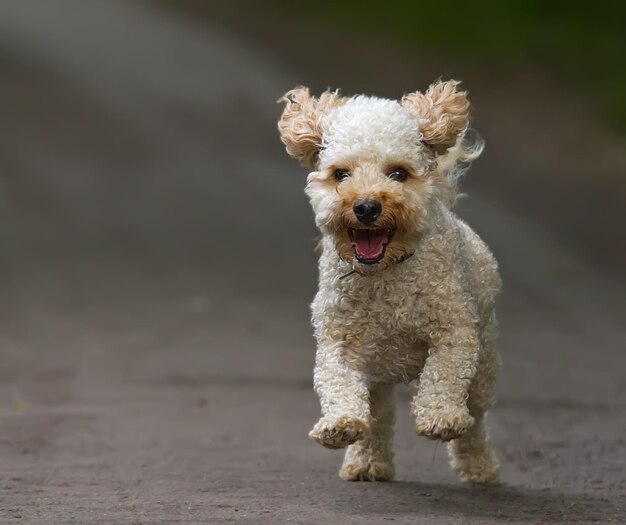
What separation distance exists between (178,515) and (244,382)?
17.8ft

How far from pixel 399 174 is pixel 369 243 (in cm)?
36

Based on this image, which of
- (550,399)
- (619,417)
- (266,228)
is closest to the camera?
(619,417)

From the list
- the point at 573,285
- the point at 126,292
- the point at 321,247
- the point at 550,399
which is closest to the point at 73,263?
the point at 126,292

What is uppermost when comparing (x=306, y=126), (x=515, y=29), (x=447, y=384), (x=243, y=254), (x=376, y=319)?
(x=515, y=29)

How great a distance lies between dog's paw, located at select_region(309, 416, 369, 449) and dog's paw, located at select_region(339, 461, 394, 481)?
1507mm

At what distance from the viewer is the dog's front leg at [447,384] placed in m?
6.73

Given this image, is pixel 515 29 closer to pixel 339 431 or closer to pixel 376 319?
pixel 376 319

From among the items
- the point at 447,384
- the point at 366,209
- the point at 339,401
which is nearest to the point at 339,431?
the point at 339,401

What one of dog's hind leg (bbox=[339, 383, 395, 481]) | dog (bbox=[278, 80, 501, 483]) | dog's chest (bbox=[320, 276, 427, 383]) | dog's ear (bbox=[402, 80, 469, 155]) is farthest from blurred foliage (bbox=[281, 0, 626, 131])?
dog's chest (bbox=[320, 276, 427, 383])

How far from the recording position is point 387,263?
6898mm

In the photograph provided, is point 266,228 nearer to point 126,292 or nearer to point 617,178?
point 126,292

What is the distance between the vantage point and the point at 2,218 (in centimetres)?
1973

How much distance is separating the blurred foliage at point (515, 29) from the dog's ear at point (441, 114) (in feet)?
62.2

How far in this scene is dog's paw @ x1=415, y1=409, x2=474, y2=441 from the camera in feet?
22.0
